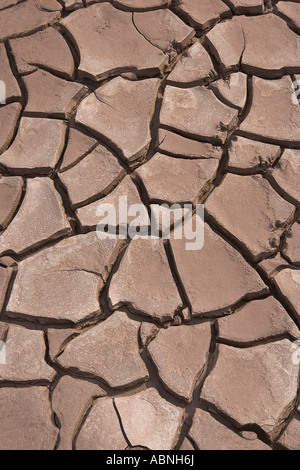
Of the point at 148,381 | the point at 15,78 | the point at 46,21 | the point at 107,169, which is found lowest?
the point at 148,381

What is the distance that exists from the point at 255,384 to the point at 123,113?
4.35 feet

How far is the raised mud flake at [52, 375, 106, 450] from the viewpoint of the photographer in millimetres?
1909

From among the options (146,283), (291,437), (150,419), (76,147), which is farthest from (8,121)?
(291,437)

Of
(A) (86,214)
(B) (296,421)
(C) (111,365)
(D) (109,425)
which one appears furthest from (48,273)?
(B) (296,421)

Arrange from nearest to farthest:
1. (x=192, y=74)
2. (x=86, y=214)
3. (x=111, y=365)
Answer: (x=111, y=365), (x=86, y=214), (x=192, y=74)

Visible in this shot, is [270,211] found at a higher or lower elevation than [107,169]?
lower

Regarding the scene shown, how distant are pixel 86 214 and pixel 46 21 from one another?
45.9 inches

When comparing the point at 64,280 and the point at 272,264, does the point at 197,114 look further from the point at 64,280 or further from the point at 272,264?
the point at 64,280

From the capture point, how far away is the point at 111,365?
6.66ft

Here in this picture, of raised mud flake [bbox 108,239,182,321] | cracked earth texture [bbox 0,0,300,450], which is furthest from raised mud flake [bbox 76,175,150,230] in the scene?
raised mud flake [bbox 108,239,182,321]

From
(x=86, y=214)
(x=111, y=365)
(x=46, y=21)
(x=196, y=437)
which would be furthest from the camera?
(x=46, y=21)

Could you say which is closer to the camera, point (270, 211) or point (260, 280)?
point (260, 280)

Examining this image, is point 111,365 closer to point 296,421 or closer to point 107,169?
point 296,421

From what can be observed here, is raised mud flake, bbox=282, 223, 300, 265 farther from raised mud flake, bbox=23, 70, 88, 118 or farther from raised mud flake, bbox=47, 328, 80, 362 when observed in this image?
raised mud flake, bbox=23, 70, 88, 118
